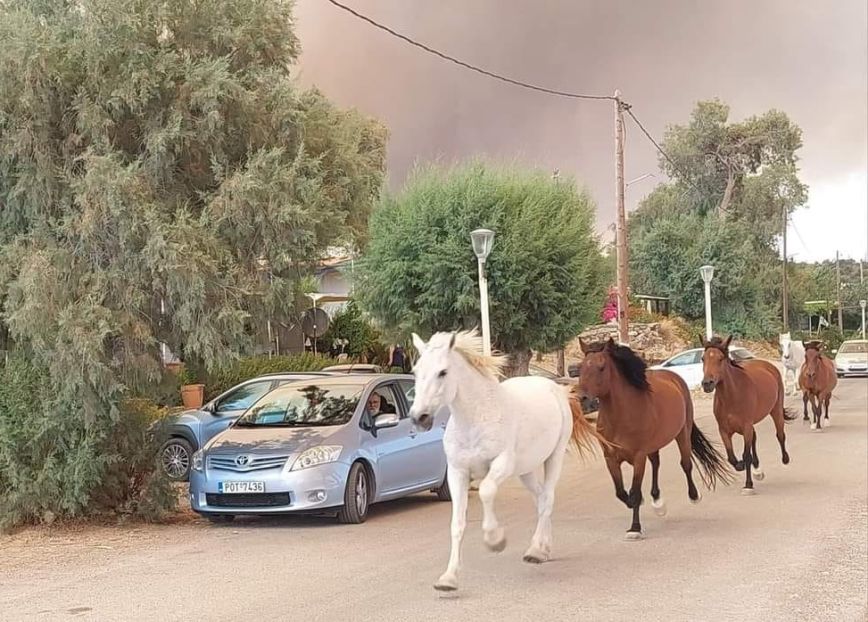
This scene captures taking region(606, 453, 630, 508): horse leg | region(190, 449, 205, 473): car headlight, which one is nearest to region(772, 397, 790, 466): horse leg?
region(606, 453, 630, 508): horse leg

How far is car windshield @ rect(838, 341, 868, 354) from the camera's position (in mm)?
47125

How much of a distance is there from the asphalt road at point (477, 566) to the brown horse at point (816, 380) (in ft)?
29.1

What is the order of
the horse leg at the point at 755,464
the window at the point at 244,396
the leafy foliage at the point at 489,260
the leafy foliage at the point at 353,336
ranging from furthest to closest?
the leafy foliage at the point at 353,336, the leafy foliage at the point at 489,260, the window at the point at 244,396, the horse leg at the point at 755,464

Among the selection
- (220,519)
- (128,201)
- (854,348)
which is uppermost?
(128,201)

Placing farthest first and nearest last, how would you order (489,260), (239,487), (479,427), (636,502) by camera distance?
(489,260)
(239,487)
(636,502)
(479,427)

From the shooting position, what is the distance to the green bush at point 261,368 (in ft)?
83.7

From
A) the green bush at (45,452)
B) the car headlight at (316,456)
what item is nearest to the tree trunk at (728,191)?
the car headlight at (316,456)

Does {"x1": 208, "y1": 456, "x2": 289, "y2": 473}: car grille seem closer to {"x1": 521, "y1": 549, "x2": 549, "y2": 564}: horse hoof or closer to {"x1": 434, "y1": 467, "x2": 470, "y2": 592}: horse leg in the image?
{"x1": 521, "y1": 549, "x2": 549, "y2": 564}: horse hoof

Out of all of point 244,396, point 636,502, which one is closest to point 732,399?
point 636,502

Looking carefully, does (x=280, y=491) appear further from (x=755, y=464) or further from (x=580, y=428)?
(x=755, y=464)

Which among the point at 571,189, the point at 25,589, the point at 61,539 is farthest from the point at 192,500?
the point at 571,189

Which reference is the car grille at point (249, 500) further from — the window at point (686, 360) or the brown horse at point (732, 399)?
the window at point (686, 360)

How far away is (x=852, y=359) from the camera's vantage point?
46.5 metres

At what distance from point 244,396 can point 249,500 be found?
551 cm
